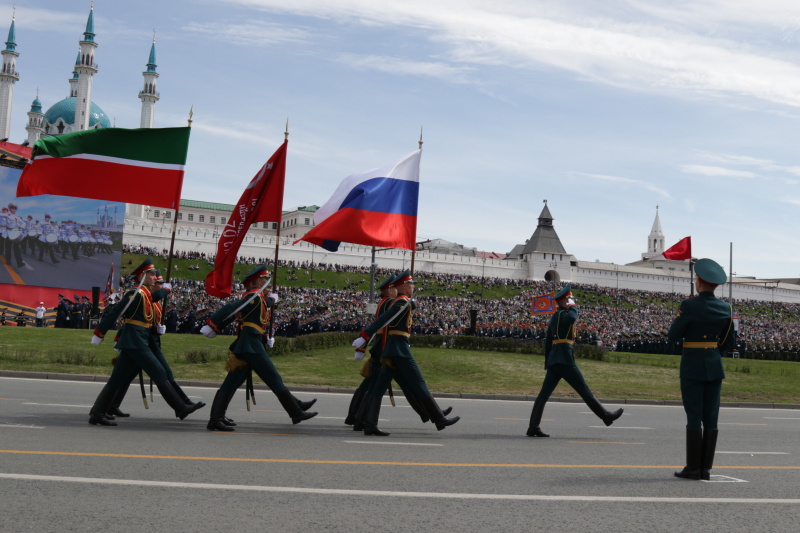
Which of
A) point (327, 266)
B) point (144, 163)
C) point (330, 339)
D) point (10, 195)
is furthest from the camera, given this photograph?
point (327, 266)

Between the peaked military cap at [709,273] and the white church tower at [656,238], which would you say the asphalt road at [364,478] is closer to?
the peaked military cap at [709,273]

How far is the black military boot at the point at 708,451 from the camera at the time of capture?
7.32 m

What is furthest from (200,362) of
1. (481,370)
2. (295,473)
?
(295,473)

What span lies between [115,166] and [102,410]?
4409 mm

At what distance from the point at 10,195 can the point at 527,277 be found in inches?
3199

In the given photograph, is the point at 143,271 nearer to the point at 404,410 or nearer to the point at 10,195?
the point at 404,410

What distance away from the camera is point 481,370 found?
23.1m

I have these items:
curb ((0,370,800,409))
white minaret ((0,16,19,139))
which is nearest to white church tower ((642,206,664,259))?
white minaret ((0,16,19,139))

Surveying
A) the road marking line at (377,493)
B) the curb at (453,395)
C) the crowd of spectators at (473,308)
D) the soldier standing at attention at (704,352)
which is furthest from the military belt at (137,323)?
the crowd of spectators at (473,308)

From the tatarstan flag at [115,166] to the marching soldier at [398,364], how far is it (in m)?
4.19

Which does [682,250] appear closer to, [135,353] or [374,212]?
[374,212]

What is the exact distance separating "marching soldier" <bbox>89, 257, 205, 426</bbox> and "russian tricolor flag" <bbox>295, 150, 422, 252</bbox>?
4.39m

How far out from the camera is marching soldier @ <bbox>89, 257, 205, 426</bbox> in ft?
32.7

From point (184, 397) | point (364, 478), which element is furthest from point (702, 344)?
point (184, 397)
